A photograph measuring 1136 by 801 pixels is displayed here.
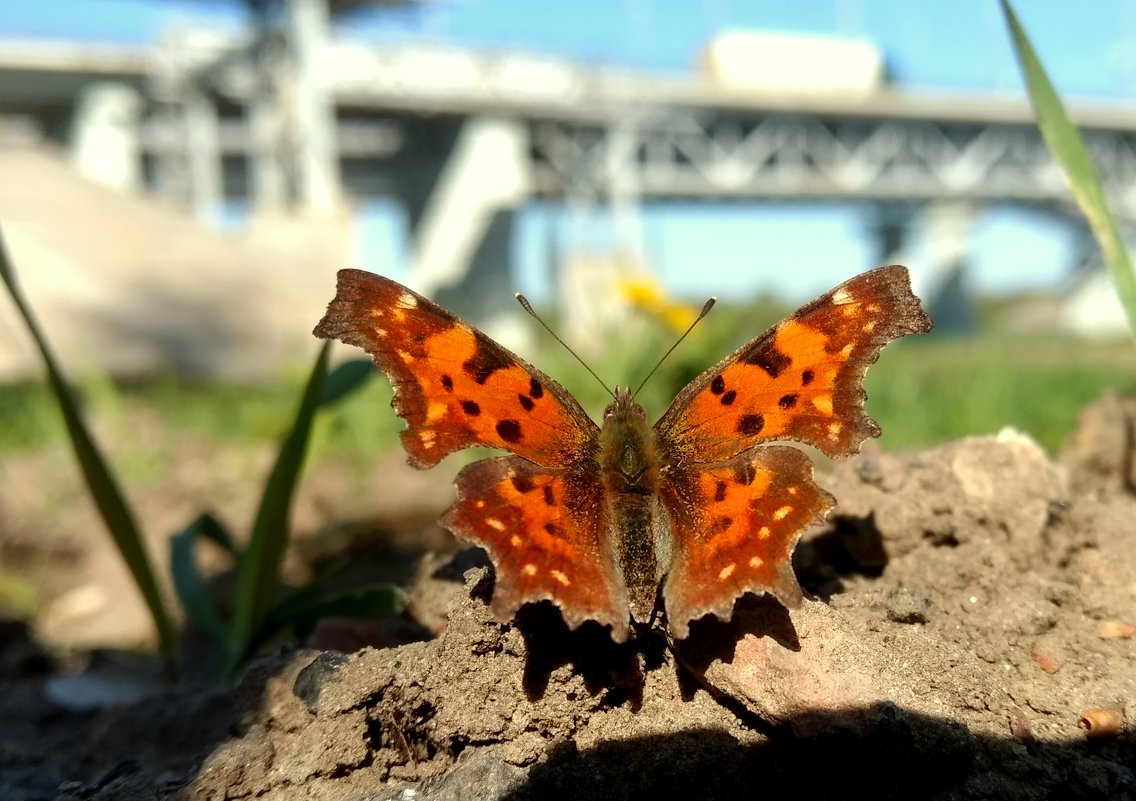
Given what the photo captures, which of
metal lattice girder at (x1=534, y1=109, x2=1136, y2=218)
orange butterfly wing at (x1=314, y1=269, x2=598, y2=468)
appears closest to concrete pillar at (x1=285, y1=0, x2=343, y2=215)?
metal lattice girder at (x1=534, y1=109, x2=1136, y2=218)

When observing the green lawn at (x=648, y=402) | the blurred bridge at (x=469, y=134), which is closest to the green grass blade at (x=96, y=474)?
the green lawn at (x=648, y=402)

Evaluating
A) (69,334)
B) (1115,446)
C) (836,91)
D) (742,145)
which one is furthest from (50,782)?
(836,91)

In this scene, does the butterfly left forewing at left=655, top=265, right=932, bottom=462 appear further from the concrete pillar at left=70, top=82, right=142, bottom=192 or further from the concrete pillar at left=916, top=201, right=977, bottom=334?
the concrete pillar at left=916, top=201, right=977, bottom=334

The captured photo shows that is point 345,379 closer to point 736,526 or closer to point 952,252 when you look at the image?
point 736,526

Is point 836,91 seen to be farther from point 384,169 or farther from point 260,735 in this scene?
point 260,735

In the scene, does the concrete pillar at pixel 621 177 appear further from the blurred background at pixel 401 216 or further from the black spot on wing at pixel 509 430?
the black spot on wing at pixel 509 430

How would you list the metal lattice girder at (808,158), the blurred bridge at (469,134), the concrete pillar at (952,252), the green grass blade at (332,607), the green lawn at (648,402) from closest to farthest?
the green grass blade at (332,607) → the green lawn at (648,402) → the blurred bridge at (469,134) → the metal lattice girder at (808,158) → the concrete pillar at (952,252)
